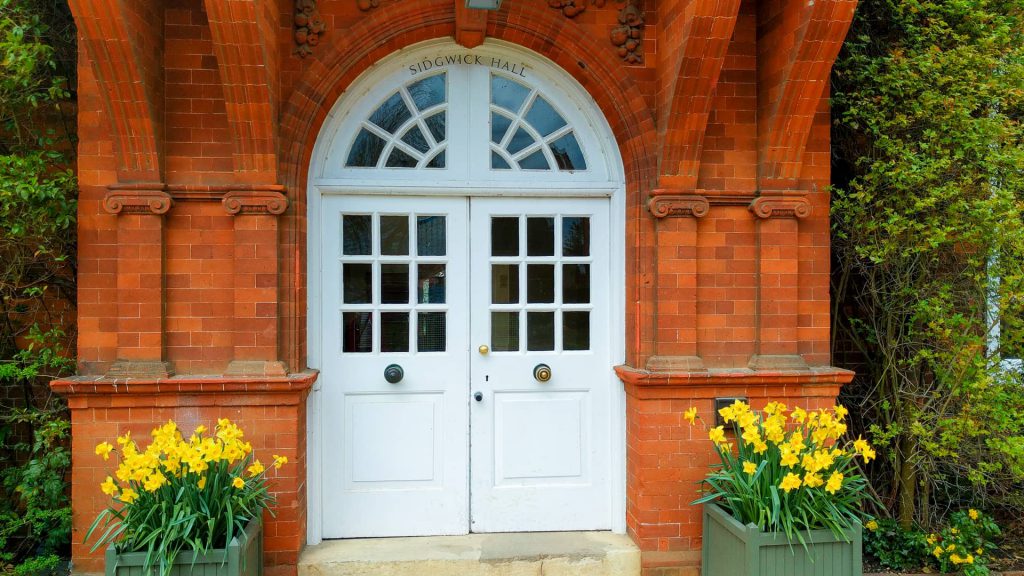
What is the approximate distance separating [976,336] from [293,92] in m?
4.63

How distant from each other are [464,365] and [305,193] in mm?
1535

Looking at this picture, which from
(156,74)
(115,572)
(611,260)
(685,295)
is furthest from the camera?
(611,260)

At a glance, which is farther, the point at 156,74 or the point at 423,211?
the point at 423,211

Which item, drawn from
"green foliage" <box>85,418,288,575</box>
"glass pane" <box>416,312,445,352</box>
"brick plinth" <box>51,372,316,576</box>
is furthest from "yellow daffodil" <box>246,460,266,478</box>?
"glass pane" <box>416,312,445,352</box>

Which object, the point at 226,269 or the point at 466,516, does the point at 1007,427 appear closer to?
the point at 466,516

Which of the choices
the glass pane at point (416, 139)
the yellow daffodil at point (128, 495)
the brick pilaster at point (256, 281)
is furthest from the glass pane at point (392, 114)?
the yellow daffodil at point (128, 495)

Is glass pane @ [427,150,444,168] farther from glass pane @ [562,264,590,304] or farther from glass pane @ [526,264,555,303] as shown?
glass pane @ [562,264,590,304]

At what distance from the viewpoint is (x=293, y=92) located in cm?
402

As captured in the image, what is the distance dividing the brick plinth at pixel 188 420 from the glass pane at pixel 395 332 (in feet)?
2.05

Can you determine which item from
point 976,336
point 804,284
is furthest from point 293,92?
Answer: point 976,336

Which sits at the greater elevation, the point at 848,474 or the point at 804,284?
the point at 804,284

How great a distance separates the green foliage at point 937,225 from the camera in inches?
161

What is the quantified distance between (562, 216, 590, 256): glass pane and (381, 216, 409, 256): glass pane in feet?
3.53

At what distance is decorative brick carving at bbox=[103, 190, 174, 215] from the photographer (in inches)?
151
